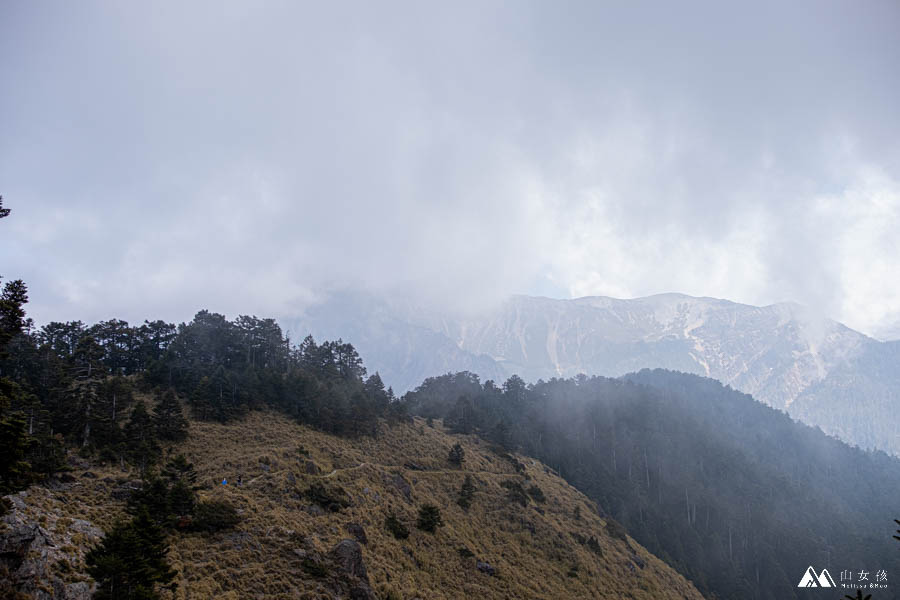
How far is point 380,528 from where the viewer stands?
44.2m

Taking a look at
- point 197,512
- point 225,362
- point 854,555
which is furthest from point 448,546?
point 854,555

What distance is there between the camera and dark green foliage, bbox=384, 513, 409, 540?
146ft

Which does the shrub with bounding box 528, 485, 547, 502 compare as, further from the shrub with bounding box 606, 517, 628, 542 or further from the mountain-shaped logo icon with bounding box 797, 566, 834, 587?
the mountain-shaped logo icon with bounding box 797, 566, 834, 587

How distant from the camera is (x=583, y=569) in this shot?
55.5m

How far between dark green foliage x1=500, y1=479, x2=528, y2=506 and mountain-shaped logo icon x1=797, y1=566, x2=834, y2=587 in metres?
97.5

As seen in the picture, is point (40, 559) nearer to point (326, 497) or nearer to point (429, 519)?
point (326, 497)

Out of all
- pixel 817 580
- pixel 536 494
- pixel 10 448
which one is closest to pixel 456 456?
pixel 536 494

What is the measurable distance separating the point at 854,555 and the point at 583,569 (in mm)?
119030

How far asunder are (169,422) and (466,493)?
40.3 m

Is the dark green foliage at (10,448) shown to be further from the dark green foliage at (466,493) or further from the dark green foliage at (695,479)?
the dark green foliage at (695,479)

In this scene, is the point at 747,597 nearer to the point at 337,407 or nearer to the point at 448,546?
the point at 448,546

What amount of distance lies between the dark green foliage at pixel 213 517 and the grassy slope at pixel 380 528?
0.84m

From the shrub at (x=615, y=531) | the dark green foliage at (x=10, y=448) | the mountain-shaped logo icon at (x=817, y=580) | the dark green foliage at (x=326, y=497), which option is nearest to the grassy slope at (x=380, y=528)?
the dark green foliage at (x=326, y=497)

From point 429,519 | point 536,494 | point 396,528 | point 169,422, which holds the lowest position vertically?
point 396,528
